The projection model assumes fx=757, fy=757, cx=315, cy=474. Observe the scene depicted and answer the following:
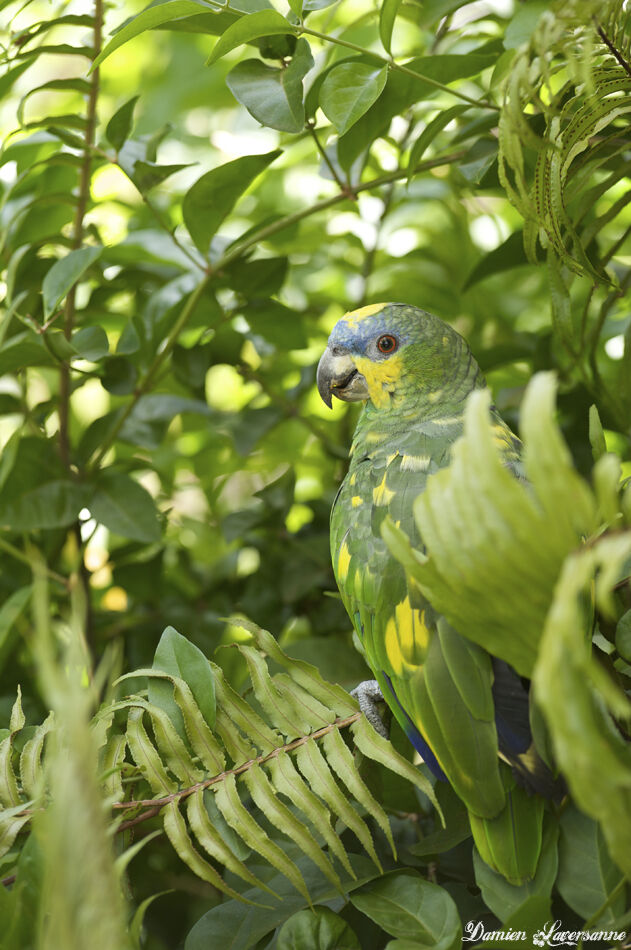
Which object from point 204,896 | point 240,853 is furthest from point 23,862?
point 204,896

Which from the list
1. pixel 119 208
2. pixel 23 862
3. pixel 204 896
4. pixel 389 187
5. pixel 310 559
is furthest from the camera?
pixel 119 208

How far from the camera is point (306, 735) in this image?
58 cm

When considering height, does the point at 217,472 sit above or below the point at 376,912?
above

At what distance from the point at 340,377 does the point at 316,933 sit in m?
0.53

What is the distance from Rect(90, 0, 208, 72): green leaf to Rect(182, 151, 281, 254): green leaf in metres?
0.16

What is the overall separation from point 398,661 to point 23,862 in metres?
0.29

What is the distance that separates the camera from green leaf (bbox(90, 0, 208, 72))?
0.57m

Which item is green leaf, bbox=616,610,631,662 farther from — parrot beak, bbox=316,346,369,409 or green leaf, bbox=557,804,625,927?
parrot beak, bbox=316,346,369,409

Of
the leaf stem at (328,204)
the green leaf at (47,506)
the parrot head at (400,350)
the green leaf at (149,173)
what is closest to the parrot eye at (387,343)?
the parrot head at (400,350)

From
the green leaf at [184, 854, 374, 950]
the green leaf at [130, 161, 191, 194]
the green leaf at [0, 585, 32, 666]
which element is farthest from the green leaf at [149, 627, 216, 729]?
the green leaf at [130, 161, 191, 194]

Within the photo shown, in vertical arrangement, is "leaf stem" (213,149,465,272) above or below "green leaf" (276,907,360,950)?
above

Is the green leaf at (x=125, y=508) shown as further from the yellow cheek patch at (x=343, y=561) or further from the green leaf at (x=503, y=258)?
the green leaf at (x=503, y=258)

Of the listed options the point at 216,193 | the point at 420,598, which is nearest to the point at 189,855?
the point at 420,598

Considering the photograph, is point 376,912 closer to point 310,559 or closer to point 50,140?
point 310,559
